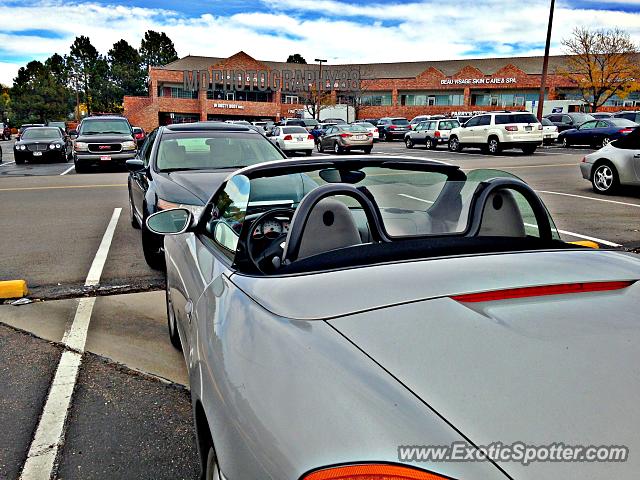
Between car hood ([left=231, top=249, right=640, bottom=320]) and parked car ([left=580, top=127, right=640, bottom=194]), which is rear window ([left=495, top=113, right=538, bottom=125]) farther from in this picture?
car hood ([left=231, top=249, right=640, bottom=320])

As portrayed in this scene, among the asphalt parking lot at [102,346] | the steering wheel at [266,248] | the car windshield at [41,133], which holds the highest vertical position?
the steering wheel at [266,248]

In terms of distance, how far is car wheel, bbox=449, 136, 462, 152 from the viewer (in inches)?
1148

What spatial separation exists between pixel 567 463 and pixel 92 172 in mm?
19786

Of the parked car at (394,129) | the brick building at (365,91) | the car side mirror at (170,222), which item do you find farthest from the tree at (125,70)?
the car side mirror at (170,222)

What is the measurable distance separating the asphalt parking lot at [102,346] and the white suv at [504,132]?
49.3ft

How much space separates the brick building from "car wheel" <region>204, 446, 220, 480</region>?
6802cm

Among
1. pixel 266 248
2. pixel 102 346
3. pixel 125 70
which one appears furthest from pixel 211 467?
pixel 125 70

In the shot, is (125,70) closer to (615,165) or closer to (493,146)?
(493,146)

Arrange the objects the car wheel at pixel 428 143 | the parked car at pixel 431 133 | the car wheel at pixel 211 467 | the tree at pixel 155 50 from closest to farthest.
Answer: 1. the car wheel at pixel 211 467
2. the parked car at pixel 431 133
3. the car wheel at pixel 428 143
4. the tree at pixel 155 50

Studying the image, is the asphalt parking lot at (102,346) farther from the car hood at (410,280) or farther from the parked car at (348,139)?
the parked car at (348,139)

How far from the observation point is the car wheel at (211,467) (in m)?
1.91

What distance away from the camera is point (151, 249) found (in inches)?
254

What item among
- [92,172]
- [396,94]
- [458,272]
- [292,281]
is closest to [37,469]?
[292,281]

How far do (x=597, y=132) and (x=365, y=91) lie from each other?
5233cm
